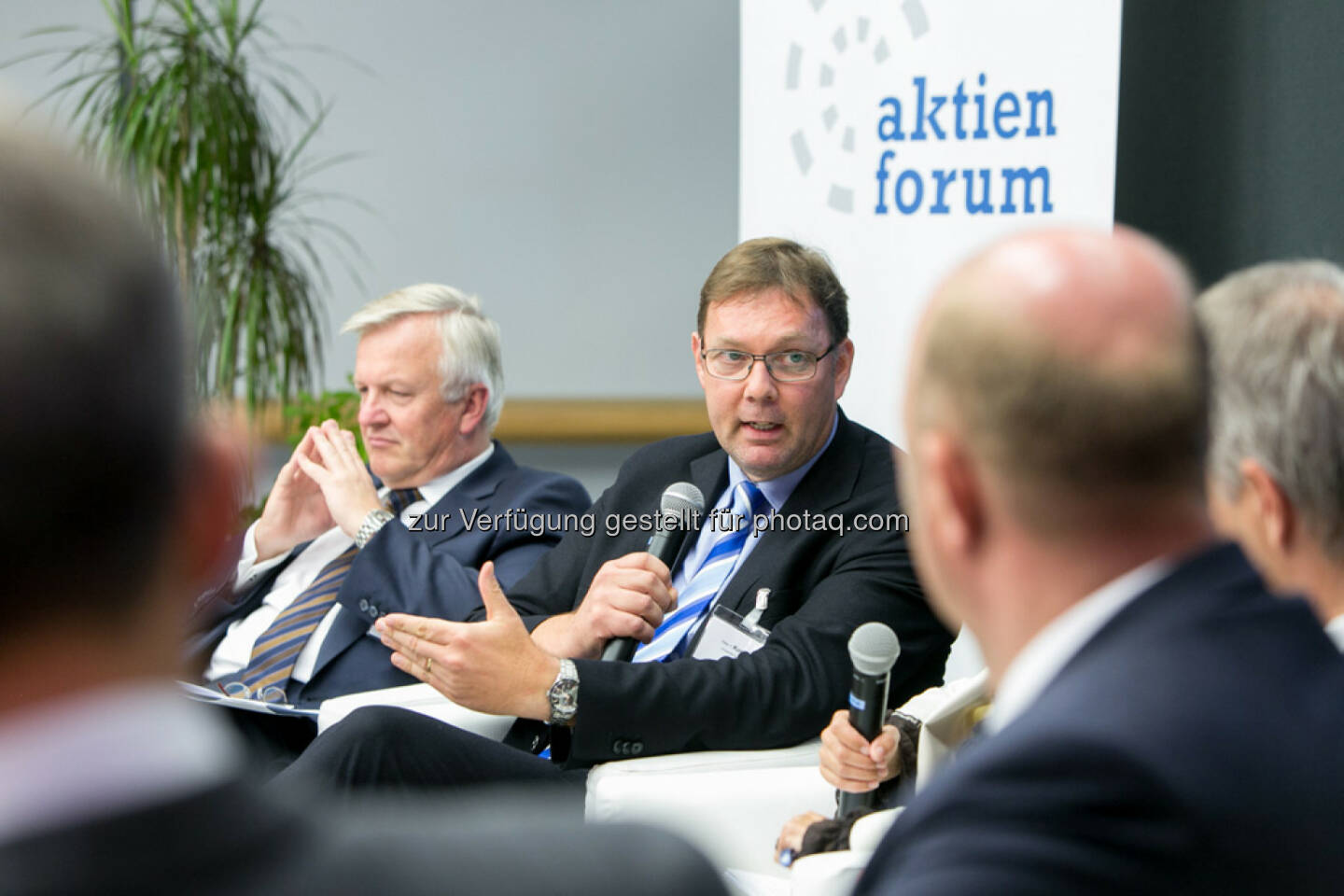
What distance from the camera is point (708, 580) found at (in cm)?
274

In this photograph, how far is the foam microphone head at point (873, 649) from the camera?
1.91m

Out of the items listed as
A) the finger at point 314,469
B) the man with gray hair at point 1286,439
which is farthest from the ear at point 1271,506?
the finger at point 314,469

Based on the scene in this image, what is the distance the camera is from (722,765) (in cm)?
236

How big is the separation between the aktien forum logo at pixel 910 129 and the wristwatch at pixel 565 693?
1812 millimetres

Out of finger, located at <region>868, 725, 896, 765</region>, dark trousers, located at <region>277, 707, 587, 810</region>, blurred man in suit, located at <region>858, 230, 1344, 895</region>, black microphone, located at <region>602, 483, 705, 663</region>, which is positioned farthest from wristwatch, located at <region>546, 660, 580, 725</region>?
blurred man in suit, located at <region>858, 230, 1344, 895</region>

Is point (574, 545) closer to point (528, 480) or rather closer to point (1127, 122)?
point (528, 480)

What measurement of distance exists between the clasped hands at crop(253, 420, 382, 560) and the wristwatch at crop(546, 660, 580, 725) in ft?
3.08

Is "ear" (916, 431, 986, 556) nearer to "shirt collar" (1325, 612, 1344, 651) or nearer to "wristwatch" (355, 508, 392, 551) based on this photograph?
"shirt collar" (1325, 612, 1344, 651)

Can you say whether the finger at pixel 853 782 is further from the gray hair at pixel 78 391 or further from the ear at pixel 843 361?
the gray hair at pixel 78 391

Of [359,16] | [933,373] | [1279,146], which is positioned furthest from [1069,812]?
[359,16]

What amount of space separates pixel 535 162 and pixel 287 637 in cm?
332

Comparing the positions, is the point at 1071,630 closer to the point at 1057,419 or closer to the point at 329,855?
the point at 1057,419

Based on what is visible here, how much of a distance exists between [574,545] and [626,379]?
9.88ft

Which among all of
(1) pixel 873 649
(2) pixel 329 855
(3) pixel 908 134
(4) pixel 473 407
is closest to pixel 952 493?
(2) pixel 329 855
